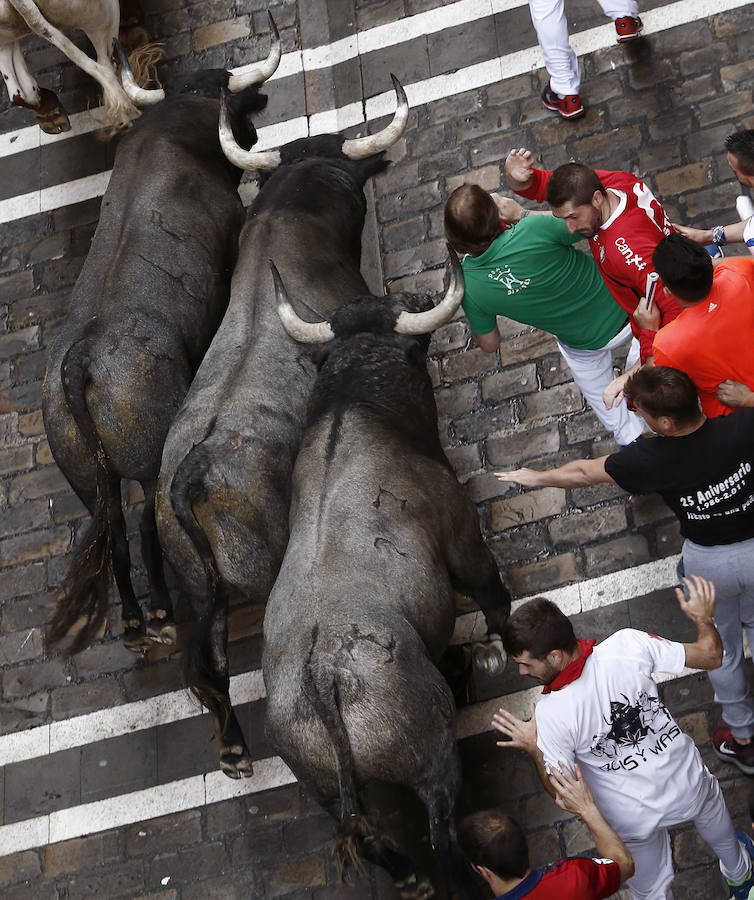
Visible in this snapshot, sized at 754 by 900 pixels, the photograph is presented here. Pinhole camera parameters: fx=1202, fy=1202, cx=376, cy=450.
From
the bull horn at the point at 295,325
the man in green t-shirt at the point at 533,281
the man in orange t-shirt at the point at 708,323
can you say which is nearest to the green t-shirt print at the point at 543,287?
the man in green t-shirt at the point at 533,281

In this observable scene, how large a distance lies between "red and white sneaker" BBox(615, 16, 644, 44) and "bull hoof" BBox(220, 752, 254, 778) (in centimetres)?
672

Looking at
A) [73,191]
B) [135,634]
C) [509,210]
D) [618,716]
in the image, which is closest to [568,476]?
[618,716]

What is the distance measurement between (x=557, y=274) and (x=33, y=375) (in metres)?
5.33

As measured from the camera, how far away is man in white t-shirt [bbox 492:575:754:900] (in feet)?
16.9

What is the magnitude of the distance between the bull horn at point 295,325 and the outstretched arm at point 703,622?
2944mm

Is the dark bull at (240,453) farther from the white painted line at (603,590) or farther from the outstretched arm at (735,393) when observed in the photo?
the outstretched arm at (735,393)

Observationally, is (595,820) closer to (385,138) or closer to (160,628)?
(160,628)

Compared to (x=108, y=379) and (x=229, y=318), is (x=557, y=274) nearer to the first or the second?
(x=229, y=318)

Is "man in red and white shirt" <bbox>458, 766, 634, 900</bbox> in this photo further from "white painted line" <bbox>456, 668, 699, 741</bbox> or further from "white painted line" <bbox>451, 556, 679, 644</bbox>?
"white painted line" <bbox>451, 556, 679, 644</bbox>

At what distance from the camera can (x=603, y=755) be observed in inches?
207

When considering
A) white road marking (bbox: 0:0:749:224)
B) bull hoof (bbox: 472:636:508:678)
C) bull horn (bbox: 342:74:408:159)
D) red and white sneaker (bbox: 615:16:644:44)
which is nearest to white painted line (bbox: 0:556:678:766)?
bull hoof (bbox: 472:636:508:678)

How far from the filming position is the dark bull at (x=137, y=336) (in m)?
7.80

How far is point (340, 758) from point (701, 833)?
173cm

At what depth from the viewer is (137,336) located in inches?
315
